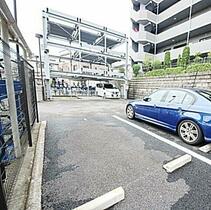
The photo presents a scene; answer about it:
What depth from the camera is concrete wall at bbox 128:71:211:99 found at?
10.8 m

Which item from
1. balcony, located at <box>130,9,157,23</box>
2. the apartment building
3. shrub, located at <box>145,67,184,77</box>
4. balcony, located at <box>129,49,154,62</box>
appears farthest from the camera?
balcony, located at <box>129,49,154,62</box>

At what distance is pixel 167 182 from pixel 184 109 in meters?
2.12

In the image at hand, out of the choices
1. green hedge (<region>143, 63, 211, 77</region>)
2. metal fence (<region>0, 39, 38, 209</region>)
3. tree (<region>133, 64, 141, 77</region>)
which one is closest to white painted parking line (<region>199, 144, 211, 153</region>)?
metal fence (<region>0, 39, 38, 209</region>)

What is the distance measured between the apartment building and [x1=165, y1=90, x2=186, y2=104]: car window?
1527 cm

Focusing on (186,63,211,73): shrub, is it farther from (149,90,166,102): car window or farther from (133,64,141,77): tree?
(149,90,166,102): car window

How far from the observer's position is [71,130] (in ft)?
15.2

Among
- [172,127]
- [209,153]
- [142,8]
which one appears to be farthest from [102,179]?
[142,8]

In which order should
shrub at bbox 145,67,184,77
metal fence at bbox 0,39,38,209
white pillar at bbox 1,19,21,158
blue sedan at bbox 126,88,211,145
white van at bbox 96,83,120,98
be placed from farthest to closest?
white van at bbox 96,83,120,98
shrub at bbox 145,67,184,77
blue sedan at bbox 126,88,211,145
white pillar at bbox 1,19,21,158
metal fence at bbox 0,39,38,209

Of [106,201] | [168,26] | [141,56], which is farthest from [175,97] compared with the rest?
[168,26]

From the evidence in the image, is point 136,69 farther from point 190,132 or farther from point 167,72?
point 190,132

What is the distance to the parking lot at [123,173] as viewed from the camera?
188 cm

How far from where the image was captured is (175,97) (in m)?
4.24

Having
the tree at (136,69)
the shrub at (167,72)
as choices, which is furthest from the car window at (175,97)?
the tree at (136,69)

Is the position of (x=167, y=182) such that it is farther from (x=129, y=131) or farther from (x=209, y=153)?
(x=129, y=131)
